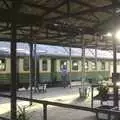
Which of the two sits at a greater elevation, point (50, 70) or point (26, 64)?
point (26, 64)

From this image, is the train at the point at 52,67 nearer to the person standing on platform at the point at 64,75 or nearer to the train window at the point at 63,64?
the train window at the point at 63,64

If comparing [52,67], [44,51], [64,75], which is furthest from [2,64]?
[64,75]

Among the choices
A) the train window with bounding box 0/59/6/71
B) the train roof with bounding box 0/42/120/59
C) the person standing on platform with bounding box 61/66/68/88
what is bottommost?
the person standing on platform with bounding box 61/66/68/88

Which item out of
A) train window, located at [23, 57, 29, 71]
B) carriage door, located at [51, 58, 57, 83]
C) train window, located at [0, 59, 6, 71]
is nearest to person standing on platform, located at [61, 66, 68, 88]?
carriage door, located at [51, 58, 57, 83]

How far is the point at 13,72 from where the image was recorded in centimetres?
709

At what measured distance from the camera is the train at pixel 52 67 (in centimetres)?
1989

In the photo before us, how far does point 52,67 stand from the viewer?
A: 24.1m

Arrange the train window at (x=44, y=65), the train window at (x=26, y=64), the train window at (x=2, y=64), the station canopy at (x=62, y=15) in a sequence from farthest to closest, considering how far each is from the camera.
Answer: the train window at (x=44, y=65) < the train window at (x=26, y=64) < the train window at (x=2, y=64) < the station canopy at (x=62, y=15)

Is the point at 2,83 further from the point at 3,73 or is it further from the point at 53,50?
the point at 53,50

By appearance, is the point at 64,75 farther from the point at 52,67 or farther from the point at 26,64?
the point at 26,64

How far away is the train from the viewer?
65.2 feet

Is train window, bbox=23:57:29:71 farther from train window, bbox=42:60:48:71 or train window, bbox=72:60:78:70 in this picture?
train window, bbox=72:60:78:70

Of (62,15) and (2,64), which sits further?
(2,64)

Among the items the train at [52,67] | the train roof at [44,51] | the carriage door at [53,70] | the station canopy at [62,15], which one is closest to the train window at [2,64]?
the train at [52,67]
